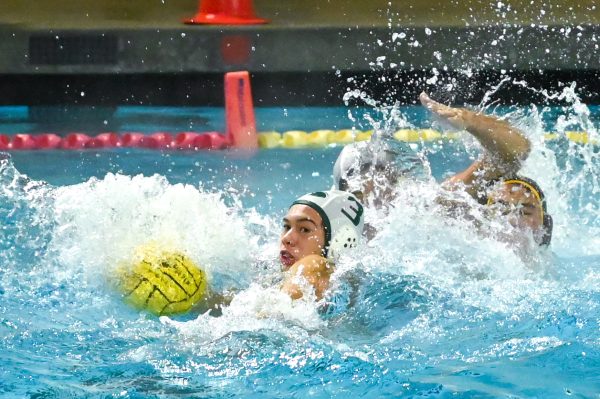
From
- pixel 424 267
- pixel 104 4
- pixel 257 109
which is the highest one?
pixel 104 4

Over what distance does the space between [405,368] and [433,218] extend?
106 cm

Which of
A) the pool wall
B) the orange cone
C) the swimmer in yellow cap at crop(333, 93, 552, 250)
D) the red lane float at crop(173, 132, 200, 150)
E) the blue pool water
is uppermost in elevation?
the orange cone

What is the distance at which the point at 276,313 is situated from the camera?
298cm

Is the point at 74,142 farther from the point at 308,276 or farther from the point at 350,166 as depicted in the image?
the point at 308,276

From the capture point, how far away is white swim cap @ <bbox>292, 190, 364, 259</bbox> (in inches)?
127

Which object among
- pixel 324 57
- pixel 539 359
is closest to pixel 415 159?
pixel 539 359

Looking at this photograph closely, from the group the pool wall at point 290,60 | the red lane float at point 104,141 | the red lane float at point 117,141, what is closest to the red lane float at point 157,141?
the red lane float at point 117,141

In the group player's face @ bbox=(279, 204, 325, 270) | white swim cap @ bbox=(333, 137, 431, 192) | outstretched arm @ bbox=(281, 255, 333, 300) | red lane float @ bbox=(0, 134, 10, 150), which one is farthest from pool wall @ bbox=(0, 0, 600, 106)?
outstretched arm @ bbox=(281, 255, 333, 300)

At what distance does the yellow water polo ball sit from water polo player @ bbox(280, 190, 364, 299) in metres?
0.32

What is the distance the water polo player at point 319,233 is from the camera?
10.3ft

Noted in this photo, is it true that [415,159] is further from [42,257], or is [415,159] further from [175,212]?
[42,257]

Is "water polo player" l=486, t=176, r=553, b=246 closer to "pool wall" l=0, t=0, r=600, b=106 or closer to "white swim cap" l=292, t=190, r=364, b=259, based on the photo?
"white swim cap" l=292, t=190, r=364, b=259

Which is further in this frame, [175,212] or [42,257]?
[42,257]

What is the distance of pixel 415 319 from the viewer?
313 cm
